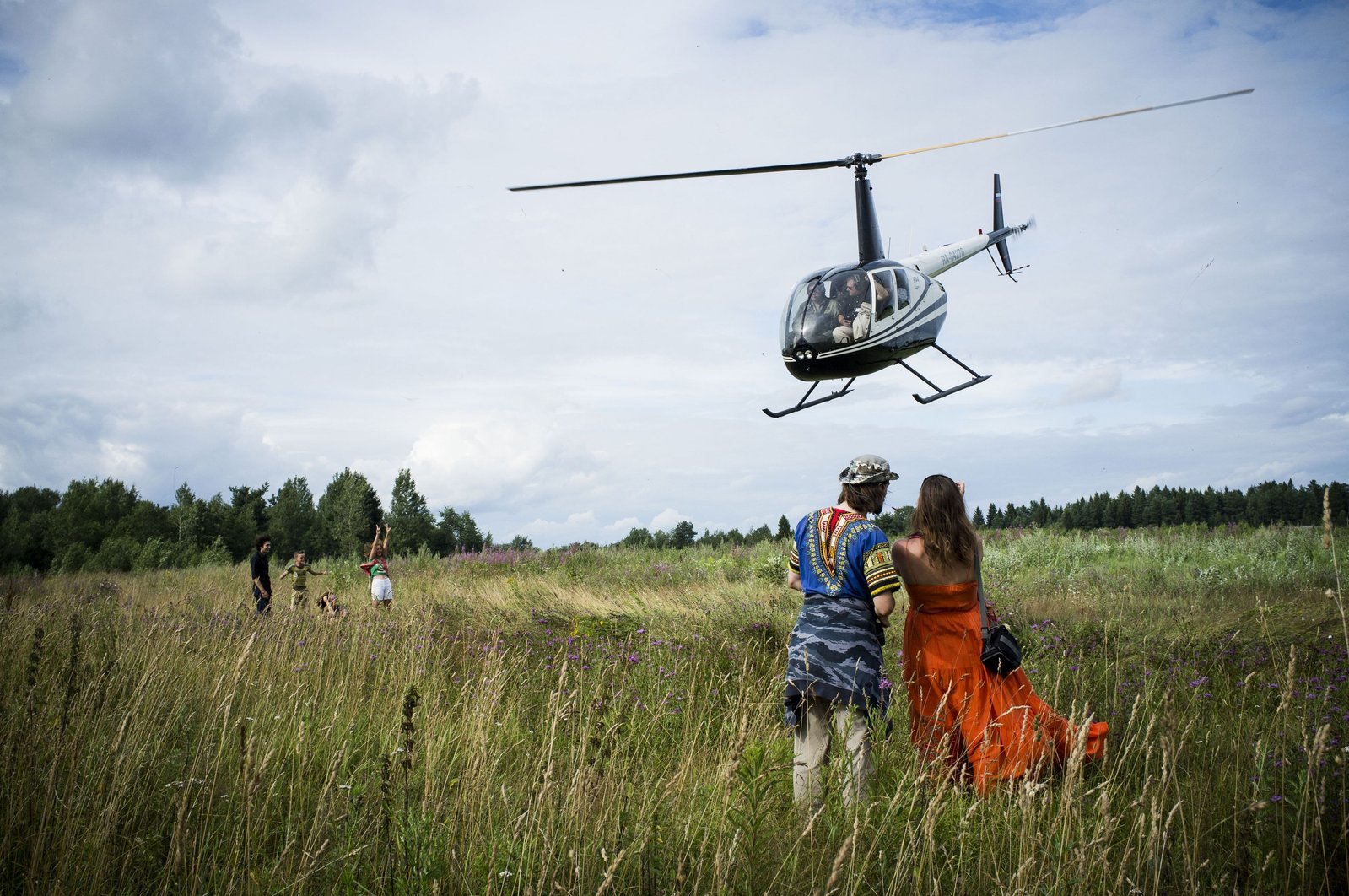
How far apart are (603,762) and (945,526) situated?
212cm

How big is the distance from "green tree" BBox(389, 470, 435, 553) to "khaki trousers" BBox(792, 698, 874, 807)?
53.3 meters

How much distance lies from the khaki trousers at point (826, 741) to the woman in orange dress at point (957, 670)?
1.15 feet

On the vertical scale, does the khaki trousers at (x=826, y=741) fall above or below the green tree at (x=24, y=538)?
below

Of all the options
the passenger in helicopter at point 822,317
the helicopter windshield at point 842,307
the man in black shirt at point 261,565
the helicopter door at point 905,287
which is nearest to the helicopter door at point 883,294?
the helicopter windshield at point 842,307

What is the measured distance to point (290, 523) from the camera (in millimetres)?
56688

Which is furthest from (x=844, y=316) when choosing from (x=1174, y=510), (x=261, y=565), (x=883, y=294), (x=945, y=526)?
(x=1174, y=510)

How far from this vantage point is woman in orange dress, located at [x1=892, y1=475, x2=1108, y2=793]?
12.4 feet

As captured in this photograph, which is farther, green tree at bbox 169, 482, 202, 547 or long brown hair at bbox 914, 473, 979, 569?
green tree at bbox 169, 482, 202, 547

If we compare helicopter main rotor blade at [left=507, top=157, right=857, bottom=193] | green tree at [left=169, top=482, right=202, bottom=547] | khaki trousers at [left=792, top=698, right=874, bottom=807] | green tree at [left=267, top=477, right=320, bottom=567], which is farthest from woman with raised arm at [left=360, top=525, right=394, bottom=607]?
green tree at [left=267, top=477, right=320, bottom=567]

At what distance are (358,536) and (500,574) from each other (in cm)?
3494

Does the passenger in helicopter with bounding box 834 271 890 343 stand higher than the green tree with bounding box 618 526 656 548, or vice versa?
the passenger in helicopter with bounding box 834 271 890 343

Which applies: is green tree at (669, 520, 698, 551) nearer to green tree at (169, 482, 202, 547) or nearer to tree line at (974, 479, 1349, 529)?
tree line at (974, 479, 1349, 529)

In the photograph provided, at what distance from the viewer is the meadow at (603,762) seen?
8.45ft

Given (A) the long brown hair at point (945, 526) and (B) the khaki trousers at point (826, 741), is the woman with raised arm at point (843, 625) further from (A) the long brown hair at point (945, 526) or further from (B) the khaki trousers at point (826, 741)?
(A) the long brown hair at point (945, 526)
